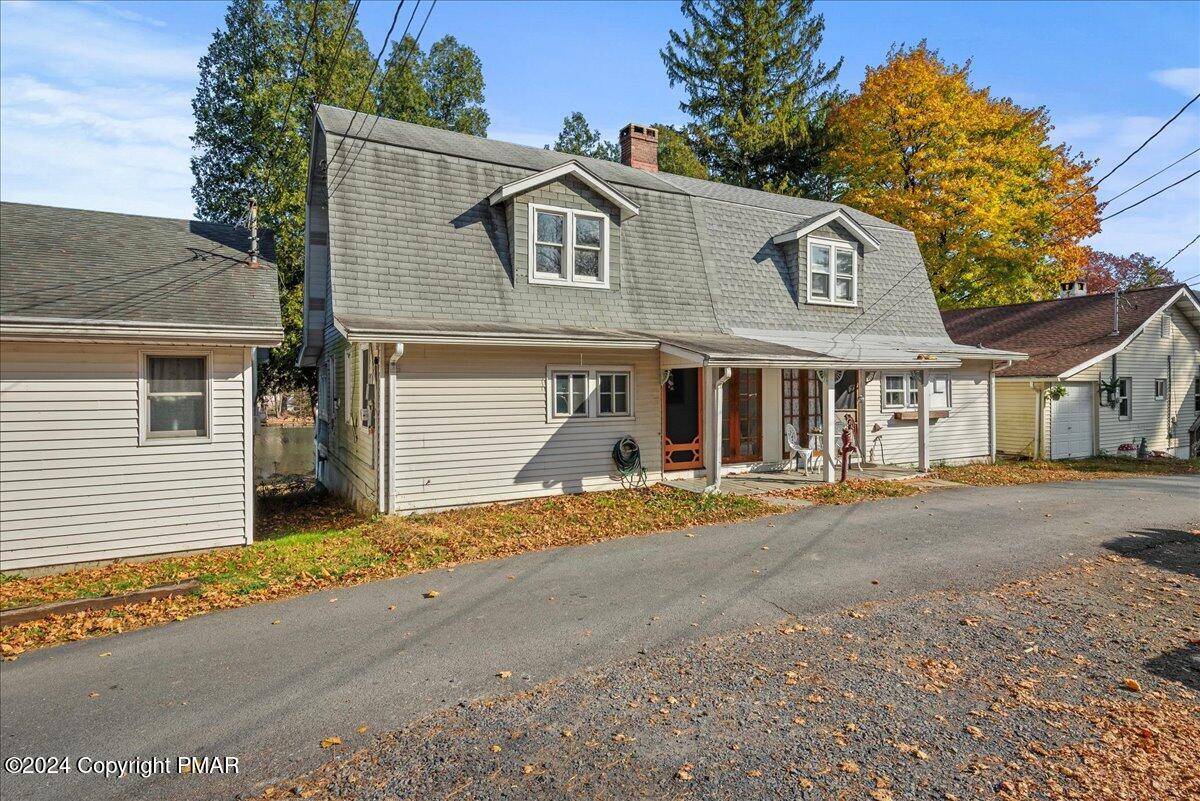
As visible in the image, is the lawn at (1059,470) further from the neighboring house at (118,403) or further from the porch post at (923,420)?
the neighboring house at (118,403)

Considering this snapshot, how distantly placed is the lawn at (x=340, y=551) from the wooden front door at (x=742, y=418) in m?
3.04

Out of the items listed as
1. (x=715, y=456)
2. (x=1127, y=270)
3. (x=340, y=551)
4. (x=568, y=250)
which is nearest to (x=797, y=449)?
(x=715, y=456)

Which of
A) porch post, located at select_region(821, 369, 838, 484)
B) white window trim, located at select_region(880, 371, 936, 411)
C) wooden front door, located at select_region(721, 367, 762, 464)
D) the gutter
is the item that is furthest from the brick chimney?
the gutter

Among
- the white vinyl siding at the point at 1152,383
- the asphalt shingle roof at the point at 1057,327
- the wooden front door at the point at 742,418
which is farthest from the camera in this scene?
the white vinyl siding at the point at 1152,383

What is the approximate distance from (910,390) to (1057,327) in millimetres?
8815

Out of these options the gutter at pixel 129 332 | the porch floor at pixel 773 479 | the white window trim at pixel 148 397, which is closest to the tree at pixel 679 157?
the porch floor at pixel 773 479

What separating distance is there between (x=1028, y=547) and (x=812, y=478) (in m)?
5.16

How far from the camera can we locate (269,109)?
902 inches

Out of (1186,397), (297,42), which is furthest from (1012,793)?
(297,42)

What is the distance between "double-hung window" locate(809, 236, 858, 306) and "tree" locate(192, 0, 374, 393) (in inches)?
686

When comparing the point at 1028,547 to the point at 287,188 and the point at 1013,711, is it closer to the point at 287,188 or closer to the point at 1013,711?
the point at 1013,711

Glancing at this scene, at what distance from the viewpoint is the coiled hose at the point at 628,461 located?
473 inches

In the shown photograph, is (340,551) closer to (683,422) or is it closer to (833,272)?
(683,422)

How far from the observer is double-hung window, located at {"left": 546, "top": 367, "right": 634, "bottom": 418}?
38.1 feet
